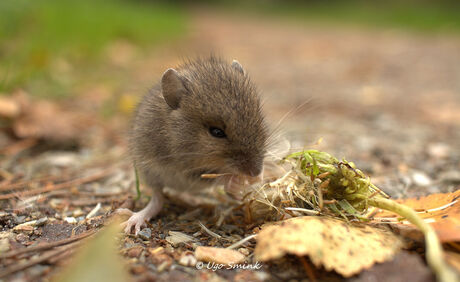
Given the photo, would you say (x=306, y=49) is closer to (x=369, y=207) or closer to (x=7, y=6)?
(x=7, y=6)

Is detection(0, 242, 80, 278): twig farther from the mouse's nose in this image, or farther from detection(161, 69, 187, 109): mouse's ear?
detection(161, 69, 187, 109): mouse's ear

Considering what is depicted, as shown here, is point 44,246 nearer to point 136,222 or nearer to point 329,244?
point 136,222

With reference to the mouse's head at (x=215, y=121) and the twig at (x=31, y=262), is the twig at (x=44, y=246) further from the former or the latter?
the mouse's head at (x=215, y=121)

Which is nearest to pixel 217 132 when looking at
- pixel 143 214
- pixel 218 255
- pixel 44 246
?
pixel 143 214

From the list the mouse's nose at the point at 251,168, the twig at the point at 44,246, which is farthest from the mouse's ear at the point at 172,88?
the twig at the point at 44,246

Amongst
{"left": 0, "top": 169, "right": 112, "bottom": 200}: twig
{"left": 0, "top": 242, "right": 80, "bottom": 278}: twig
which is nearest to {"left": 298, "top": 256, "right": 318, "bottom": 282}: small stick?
{"left": 0, "top": 242, "right": 80, "bottom": 278}: twig

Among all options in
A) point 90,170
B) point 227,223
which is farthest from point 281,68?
point 227,223
